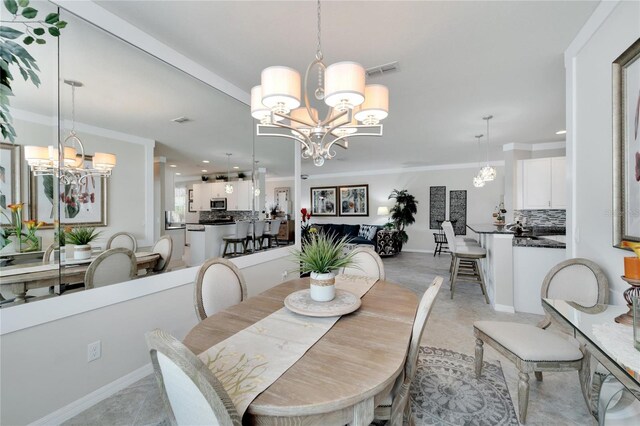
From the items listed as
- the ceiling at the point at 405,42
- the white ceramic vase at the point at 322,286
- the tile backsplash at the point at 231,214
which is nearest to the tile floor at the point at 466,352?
the white ceramic vase at the point at 322,286

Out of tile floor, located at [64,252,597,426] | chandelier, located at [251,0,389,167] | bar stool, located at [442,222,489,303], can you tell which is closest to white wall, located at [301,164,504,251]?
bar stool, located at [442,222,489,303]

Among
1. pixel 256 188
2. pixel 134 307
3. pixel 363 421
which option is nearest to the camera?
pixel 363 421

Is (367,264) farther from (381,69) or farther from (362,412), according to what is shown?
(381,69)

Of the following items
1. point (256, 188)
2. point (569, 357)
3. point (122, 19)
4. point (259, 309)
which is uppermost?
point (122, 19)

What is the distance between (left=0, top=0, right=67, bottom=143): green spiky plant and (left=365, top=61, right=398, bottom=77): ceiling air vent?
2175mm

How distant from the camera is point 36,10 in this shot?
4.56 ft

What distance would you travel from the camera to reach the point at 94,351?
5.54ft

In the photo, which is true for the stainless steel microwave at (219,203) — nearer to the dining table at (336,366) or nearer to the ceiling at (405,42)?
the ceiling at (405,42)

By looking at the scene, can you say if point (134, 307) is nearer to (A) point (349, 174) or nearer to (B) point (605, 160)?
(B) point (605, 160)

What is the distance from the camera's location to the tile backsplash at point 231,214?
10.7ft

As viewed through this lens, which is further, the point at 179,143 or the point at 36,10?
the point at 179,143

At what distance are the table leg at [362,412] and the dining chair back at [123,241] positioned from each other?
1.92 meters

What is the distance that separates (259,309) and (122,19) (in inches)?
87.6

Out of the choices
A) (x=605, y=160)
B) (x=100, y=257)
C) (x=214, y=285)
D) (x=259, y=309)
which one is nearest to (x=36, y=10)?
(x=100, y=257)
